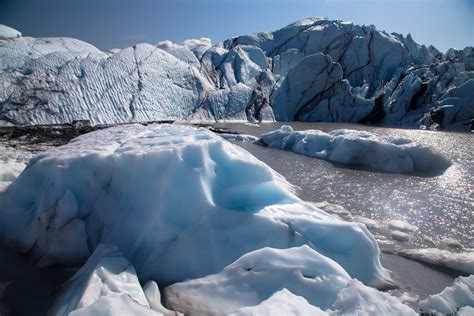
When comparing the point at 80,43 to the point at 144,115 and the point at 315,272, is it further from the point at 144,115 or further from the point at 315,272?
the point at 315,272

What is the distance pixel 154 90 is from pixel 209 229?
17.4m

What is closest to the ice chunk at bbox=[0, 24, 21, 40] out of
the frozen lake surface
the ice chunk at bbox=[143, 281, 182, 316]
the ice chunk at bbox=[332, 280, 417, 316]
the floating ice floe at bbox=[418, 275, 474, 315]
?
the frozen lake surface

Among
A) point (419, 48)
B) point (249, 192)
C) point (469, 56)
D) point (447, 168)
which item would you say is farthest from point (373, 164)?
point (419, 48)

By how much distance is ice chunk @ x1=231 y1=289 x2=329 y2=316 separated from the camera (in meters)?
2.01

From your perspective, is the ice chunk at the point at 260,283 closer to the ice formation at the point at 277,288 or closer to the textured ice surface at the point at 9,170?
the ice formation at the point at 277,288

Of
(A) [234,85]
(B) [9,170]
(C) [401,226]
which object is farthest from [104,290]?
(A) [234,85]

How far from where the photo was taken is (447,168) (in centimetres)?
862

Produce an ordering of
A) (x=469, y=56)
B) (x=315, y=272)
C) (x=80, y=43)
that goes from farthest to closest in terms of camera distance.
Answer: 1. (x=469, y=56)
2. (x=80, y=43)
3. (x=315, y=272)

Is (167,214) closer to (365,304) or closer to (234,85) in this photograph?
(365,304)

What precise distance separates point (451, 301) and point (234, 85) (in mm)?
21952

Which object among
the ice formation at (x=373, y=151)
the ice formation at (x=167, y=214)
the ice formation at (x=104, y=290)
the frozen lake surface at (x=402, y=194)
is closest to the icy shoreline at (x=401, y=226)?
the frozen lake surface at (x=402, y=194)

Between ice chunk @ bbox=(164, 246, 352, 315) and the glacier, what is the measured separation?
A: 15.0 meters

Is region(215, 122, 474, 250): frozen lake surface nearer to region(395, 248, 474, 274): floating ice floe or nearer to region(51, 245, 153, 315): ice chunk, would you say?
region(395, 248, 474, 274): floating ice floe

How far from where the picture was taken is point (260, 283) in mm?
2600
